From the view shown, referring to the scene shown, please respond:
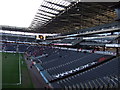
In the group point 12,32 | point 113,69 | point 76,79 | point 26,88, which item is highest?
point 12,32

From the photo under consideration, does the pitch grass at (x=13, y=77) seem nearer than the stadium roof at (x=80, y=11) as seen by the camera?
Yes

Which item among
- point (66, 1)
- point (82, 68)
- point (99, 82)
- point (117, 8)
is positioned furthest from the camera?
point (66, 1)

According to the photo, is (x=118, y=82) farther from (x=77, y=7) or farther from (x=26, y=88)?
(x=77, y=7)

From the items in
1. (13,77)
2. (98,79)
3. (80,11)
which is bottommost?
(13,77)

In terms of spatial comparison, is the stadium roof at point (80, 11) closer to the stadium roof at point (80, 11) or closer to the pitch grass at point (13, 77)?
the stadium roof at point (80, 11)

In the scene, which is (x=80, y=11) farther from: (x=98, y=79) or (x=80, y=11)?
(x=98, y=79)

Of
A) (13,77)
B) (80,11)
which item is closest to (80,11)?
(80,11)

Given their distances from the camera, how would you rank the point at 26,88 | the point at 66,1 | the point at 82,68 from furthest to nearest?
the point at 66,1 < the point at 82,68 < the point at 26,88

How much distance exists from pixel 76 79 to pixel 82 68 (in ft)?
11.6

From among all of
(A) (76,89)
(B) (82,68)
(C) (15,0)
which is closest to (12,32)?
(C) (15,0)

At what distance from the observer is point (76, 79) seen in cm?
1695

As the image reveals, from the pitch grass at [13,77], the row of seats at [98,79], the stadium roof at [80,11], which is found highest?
the stadium roof at [80,11]

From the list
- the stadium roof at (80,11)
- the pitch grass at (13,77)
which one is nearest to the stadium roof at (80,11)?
the stadium roof at (80,11)

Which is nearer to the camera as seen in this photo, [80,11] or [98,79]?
[98,79]
